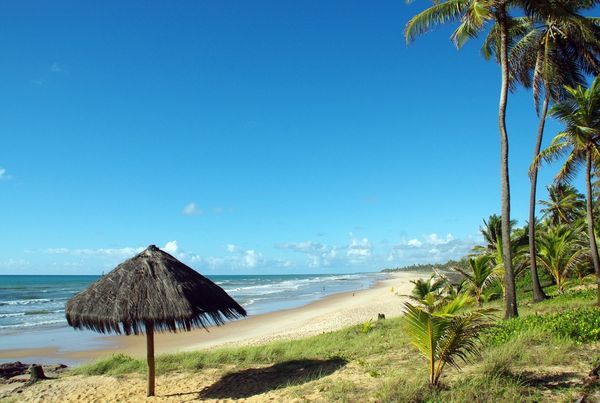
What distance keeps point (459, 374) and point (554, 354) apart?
1.47 meters

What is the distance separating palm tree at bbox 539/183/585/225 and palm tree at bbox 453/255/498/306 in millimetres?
20072

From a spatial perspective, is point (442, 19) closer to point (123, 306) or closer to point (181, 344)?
point (123, 306)

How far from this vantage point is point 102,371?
10.1m

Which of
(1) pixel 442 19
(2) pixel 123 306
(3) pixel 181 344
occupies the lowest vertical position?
(3) pixel 181 344

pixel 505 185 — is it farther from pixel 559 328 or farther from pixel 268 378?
pixel 268 378

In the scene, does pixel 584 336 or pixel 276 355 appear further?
pixel 276 355


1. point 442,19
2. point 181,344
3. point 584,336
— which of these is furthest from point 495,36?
point 181,344

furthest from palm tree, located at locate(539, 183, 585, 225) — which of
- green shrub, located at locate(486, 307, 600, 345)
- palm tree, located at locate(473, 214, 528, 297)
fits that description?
green shrub, located at locate(486, 307, 600, 345)

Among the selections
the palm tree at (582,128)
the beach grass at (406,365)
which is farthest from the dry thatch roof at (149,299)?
the palm tree at (582,128)

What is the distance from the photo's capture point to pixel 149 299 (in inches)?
313

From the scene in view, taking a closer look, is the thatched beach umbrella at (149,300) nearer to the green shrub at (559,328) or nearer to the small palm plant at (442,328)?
the small palm plant at (442,328)

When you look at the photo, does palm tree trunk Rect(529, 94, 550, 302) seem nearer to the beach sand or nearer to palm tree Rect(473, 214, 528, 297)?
palm tree Rect(473, 214, 528, 297)

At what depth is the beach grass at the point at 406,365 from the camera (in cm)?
569

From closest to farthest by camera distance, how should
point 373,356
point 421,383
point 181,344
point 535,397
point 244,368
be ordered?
1. point 535,397
2. point 421,383
3. point 373,356
4. point 244,368
5. point 181,344
